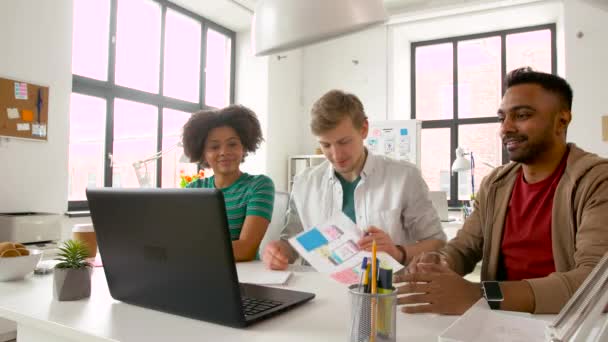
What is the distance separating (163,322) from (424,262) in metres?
0.65

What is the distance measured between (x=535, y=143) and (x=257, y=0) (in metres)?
0.89

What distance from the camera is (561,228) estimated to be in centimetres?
124

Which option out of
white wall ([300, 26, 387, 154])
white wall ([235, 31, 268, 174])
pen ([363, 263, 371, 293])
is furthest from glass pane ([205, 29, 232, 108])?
pen ([363, 263, 371, 293])

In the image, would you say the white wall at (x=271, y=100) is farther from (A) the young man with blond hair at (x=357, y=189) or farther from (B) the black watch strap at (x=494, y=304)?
(B) the black watch strap at (x=494, y=304)

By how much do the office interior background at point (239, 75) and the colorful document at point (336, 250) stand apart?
107 inches

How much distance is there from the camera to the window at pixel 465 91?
5555 mm

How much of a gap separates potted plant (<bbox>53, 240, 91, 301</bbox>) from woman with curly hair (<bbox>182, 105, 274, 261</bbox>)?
0.68 m

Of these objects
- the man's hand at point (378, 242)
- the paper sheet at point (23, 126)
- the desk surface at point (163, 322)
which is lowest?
the desk surface at point (163, 322)

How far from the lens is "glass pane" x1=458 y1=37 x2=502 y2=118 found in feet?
18.6

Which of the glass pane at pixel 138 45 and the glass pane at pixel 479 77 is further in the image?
the glass pane at pixel 479 77

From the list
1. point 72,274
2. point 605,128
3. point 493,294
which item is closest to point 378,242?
point 493,294

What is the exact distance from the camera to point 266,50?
3.60 feet

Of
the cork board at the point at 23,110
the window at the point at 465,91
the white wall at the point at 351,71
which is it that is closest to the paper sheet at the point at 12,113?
the cork board at the point at 23,110

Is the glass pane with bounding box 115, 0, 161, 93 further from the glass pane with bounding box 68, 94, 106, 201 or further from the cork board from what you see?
the cork board
